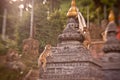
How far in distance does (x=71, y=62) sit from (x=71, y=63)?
0.11 feet

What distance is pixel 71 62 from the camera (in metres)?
8.03

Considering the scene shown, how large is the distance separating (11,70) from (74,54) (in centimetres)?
739

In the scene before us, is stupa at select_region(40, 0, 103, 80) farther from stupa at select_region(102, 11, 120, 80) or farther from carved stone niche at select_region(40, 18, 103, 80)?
stupa at select_region(102, 11, 120, 80)

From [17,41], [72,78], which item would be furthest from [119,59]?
[17,41]

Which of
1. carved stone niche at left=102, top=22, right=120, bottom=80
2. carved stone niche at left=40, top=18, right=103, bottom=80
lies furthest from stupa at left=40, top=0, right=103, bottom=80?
carved stone niche at left=102, top=22, right=120, bottom=80

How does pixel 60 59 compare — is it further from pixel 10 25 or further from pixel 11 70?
pixel 10 25

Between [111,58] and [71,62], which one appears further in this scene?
[111,58]

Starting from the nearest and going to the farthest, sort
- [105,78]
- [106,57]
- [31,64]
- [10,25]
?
[105,78] → [106,57] → [31,64] → [10,25]

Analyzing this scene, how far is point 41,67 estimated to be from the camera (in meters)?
8.48

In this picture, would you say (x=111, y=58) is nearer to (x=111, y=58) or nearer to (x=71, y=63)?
(x=111, y=58)

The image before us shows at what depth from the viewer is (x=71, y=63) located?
8.05 metres

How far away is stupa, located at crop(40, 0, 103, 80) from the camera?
26.0 feet

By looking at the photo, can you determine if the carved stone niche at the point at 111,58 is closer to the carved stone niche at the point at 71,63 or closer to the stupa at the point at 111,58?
the stupa at the point at 111,58

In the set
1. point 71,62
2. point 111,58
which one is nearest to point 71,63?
point 71,62
